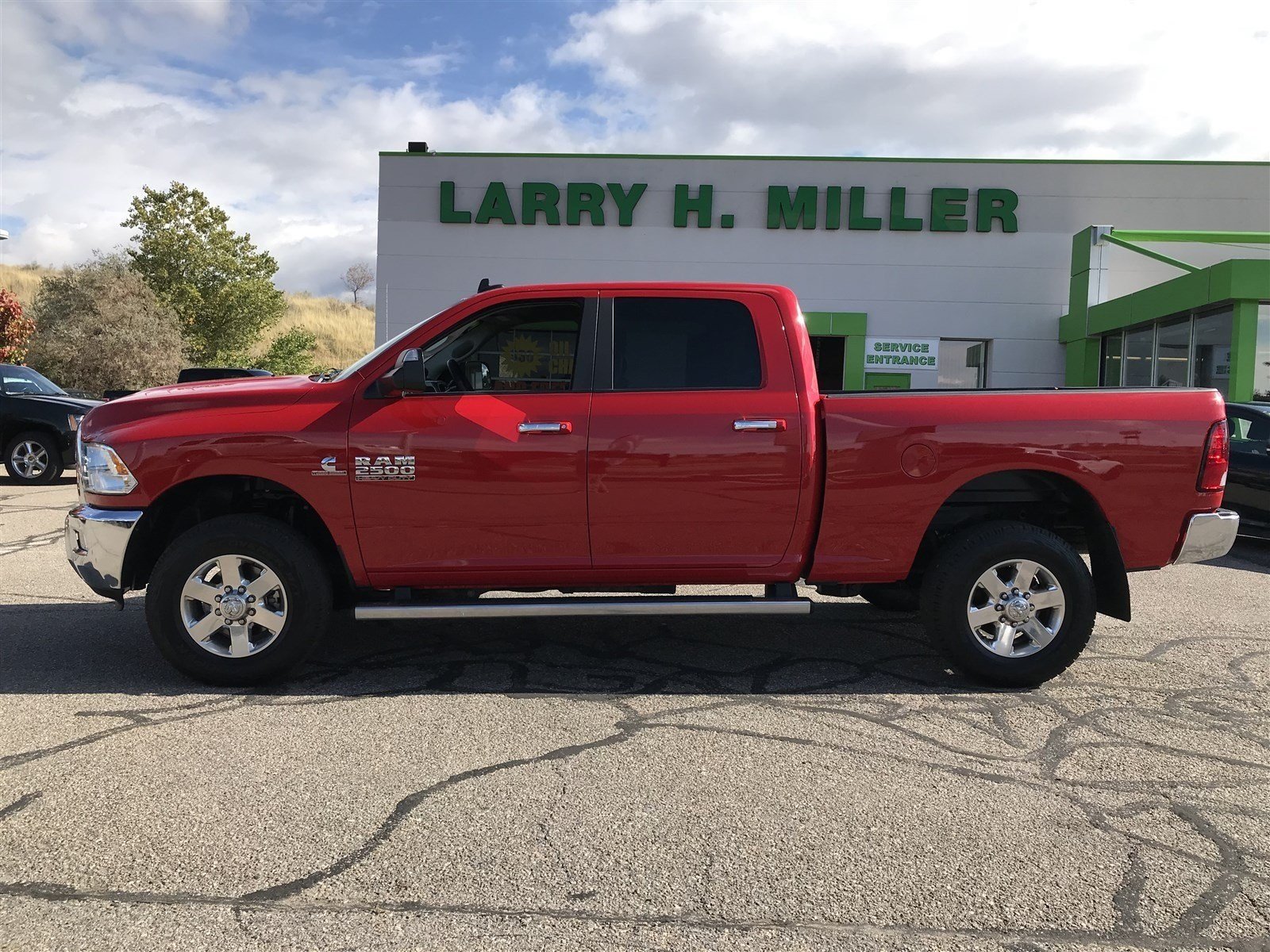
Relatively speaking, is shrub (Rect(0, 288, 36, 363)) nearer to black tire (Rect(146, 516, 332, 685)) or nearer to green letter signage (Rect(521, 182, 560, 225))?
green letter signage (Rect(521, 182, 560, 225))

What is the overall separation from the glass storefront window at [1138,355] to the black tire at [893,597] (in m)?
15.1

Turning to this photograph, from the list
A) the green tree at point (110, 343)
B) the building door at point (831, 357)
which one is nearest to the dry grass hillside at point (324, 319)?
the green tree at point (110, 343)

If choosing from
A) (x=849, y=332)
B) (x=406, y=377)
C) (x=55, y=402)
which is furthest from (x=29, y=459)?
(x=849, y=332)

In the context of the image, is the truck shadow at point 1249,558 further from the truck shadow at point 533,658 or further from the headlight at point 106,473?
the headlight at point 106,473

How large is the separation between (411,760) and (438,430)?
1.62 m

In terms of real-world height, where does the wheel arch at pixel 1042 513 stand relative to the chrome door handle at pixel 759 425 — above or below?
below

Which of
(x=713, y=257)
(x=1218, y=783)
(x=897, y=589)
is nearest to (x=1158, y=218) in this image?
(x=713, y=257)

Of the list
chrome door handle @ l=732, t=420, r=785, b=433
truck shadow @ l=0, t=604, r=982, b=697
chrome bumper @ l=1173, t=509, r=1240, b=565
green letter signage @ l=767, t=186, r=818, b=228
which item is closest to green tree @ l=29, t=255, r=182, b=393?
green letter signage @ l=767, t=186, r=818, b=228

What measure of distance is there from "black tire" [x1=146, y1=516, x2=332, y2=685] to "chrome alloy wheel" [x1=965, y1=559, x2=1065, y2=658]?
128 inches

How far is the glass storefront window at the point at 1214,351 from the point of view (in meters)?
16.4

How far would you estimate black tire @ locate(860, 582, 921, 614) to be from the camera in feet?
19.2

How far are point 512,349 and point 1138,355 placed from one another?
1820 cm

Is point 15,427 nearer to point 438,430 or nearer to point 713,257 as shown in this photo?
point 438,430

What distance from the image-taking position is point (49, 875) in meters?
2.88
